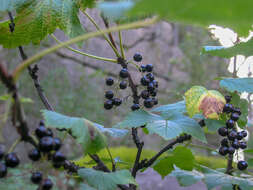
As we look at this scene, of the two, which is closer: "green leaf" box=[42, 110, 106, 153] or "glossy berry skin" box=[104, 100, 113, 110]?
"green leaf" box=[42, 110, 106, 153]

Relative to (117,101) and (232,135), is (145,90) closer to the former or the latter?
(117,101)

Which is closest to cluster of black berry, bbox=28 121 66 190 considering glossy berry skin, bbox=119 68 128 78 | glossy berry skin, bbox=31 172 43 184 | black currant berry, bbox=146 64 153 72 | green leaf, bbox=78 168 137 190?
glossy berry skin, bbox=31 172 43 184

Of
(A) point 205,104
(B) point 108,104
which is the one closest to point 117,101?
(B) point 108,104

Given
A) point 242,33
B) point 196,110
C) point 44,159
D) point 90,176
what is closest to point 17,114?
point 44,159

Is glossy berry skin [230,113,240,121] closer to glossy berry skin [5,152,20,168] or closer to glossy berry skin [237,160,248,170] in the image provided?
glossy berry skin [237,160,248,170]

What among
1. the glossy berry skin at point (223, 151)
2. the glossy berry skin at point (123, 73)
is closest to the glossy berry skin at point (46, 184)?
the glossy berry skin at point (123, 73)

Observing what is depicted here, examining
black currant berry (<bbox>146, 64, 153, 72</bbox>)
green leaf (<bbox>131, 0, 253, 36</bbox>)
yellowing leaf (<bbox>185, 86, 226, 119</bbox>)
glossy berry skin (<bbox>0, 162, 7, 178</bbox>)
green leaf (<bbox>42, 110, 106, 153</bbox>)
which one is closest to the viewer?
green leaf (<bbox>131, 0, 253, 36</bbox>)
